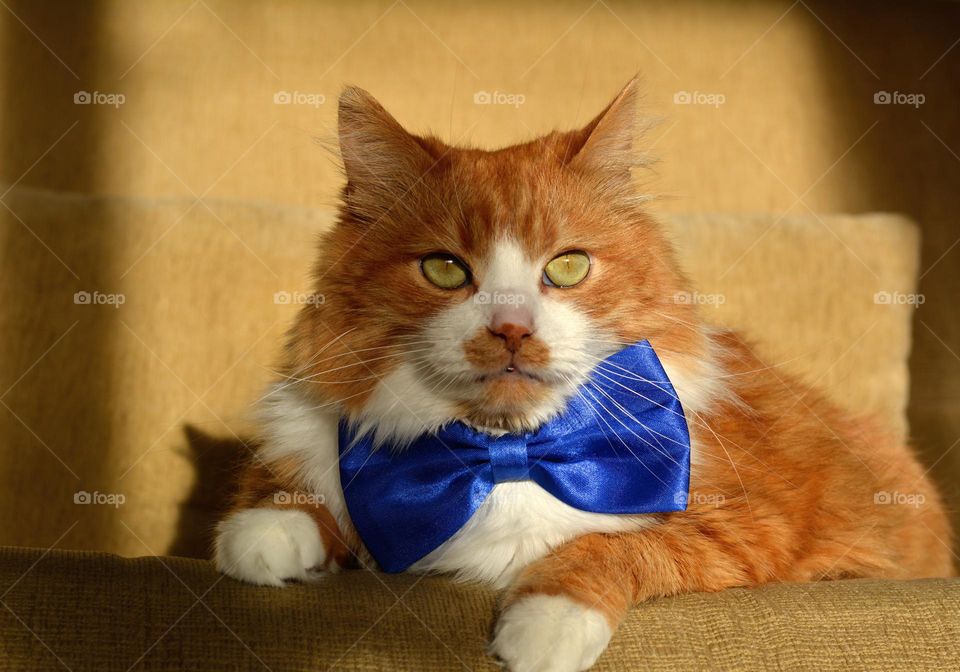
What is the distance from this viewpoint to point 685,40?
3646 millimetres

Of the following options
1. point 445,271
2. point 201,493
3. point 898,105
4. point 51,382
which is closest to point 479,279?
point 445,271

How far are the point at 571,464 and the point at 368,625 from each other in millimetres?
475

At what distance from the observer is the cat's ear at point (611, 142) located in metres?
1.75

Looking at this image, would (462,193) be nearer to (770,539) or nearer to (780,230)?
(770,539)

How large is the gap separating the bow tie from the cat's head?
0.04 meters

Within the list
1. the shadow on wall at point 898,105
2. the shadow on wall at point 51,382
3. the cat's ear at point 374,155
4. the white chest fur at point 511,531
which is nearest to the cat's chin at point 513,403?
the white chest fur at point 511,531

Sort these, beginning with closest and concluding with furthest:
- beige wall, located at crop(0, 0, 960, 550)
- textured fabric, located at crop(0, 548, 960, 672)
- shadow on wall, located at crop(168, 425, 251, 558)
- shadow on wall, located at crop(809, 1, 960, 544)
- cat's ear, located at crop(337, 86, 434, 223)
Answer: textured fabric, located at crop(0, 548, 960, 672) → cat's ear, located at crop(337, 86, 434, 223) → shadow on wall, located at crop(168, 425, 251, 558) → beige wall, located at crop(0, 0, 960, 550) → shadow on wall, located at crop(809, 1, 960, 544)

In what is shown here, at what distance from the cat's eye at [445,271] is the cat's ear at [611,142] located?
0.33 m

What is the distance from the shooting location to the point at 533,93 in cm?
352

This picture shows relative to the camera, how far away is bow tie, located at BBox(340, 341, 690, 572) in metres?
1.61

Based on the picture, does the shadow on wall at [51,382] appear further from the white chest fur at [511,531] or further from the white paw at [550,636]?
the white paw at [550,636]

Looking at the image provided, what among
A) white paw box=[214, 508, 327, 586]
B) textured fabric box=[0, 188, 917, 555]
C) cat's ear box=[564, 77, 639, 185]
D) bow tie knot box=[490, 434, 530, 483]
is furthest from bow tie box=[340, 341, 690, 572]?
textured fabric box=[0, 188, 917, 555]

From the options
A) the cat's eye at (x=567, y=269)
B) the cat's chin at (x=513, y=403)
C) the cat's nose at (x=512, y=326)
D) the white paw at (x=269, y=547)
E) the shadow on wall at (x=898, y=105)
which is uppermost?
the shadow on wall at (x=898, y=105)

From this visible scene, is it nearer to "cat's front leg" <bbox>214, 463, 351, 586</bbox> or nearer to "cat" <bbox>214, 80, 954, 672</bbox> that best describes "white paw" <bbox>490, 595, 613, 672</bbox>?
"cat" <bbox>214, 80, 954, 672</bbox>
